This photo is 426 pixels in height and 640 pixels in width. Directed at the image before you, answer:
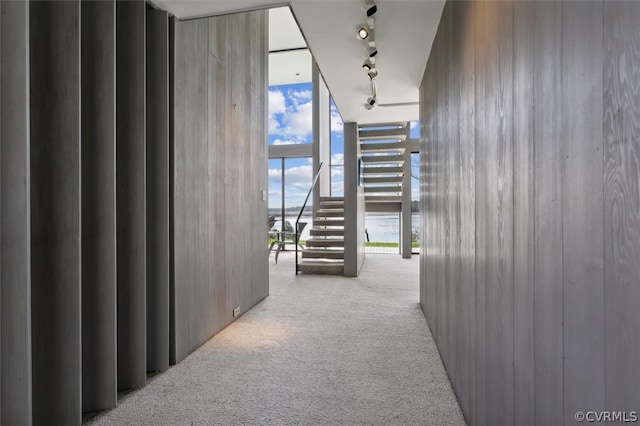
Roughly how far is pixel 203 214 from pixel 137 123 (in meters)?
0.91

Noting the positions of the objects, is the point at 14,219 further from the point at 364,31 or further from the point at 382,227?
the point at 382,227

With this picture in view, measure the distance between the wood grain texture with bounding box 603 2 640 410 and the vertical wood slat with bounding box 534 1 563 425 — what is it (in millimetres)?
175

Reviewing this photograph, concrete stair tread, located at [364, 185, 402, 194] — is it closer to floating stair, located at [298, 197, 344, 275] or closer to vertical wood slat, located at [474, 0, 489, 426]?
floating stair, located at [298, 197, 344, 275]

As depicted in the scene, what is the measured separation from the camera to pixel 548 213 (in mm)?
915

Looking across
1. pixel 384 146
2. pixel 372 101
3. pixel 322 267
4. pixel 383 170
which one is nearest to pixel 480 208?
pixel 372 101

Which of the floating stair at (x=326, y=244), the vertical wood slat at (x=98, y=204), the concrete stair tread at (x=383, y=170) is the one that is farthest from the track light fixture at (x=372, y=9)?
the concrete stair tread at (x=383, y=170)

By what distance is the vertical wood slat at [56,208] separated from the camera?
1.65 metres

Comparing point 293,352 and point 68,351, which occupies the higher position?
point 68,351

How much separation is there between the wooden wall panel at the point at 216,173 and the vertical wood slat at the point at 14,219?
1.06 metres

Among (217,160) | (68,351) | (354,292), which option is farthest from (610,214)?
(354,292)

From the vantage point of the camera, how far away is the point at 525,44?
3.40 feet

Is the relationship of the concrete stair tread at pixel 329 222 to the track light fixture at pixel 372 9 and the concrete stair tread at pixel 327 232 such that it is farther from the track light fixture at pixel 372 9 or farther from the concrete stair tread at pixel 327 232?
the track light fixture at pixel 372 9

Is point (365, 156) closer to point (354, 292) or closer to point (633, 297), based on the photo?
point (354, 292)

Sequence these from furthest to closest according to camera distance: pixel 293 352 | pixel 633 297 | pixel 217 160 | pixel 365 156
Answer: pixel 365 156, pixel 217 160, pixel 293 352, pixel 633 297
